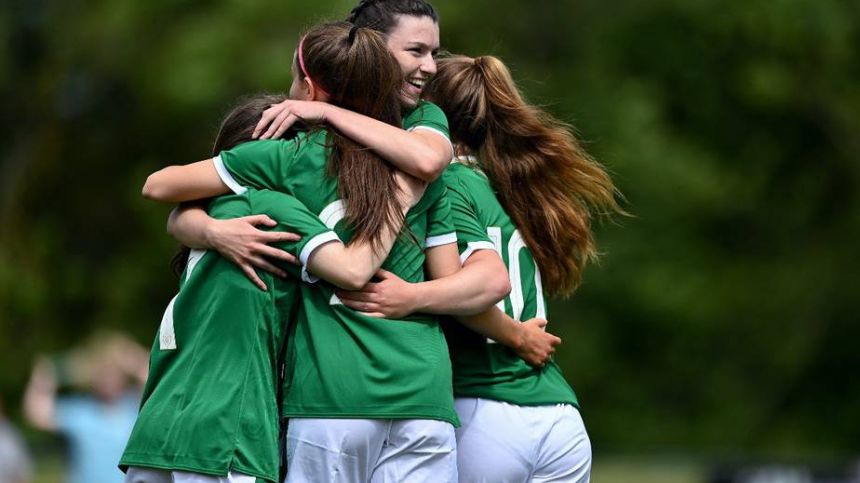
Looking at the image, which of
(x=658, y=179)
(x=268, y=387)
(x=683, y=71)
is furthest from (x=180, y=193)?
(x=683, y=71)

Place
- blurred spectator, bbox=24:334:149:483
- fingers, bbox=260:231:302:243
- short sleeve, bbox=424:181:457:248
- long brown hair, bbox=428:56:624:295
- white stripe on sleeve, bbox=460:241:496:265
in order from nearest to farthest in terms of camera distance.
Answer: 1. fingers, bbox=260:231:302:243
2. short sleeve, bbox=424:181:457:248
3. white stripe on sleeve, bbox=460:241:496:265
4. long brown hair, bbox=428:56:624:295
5. blurred spectator, bbox=24:334:149:483

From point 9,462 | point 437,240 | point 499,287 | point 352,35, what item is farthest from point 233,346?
point 9,462

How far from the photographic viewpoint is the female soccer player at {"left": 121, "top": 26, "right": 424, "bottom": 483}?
3342mm

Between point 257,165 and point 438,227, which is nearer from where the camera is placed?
point 257,165

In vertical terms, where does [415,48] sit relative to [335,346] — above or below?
above

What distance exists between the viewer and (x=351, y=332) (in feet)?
11.3

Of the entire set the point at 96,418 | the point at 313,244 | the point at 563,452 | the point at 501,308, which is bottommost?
the point at 96,418

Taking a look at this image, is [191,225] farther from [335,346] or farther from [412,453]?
[412,453]

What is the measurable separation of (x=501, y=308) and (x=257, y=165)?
88 cm

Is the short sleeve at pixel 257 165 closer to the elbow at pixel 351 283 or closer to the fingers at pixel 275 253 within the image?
the fingers at pixel 275 253

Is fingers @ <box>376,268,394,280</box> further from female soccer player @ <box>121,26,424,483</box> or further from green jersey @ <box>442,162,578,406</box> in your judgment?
green jersey @ <box>442,162,578,406</box>

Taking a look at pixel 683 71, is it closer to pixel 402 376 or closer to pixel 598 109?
pixel 598 109

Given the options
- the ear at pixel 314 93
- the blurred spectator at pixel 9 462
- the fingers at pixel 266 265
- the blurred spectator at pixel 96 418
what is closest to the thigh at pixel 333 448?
the fingers at pixel 266 265

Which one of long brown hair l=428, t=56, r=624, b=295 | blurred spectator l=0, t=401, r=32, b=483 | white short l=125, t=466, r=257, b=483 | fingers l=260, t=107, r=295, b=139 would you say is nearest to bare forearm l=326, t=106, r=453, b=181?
fingers l=260, t=107, r=295, b=139
